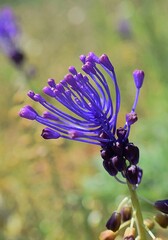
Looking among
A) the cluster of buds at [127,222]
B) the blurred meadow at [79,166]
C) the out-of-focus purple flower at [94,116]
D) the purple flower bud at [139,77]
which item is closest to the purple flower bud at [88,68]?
the out-of-focus purple flower at [94,116]

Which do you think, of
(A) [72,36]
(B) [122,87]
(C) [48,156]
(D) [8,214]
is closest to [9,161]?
(C) [48,156]

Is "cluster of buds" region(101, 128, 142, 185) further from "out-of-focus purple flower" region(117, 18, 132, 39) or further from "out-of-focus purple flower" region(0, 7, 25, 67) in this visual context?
"out-of-focus purple flower" region(117, 18, 132, 39)

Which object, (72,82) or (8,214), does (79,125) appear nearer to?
(72,82)

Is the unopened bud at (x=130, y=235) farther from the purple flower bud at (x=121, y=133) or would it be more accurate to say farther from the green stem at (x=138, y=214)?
the purple flower bud at (x=121, y=133)

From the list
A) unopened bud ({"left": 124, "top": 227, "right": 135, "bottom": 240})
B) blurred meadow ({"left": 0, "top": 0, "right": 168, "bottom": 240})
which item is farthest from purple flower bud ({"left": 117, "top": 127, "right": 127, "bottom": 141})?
blurred meadow ({"left": 0, "top": 0, "right": 168, "bottom": 240})

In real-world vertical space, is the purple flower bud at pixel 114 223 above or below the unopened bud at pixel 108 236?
above

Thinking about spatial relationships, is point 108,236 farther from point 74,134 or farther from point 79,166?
point 79,166
